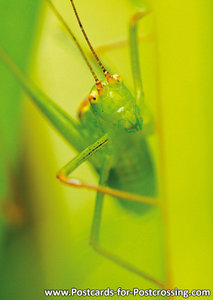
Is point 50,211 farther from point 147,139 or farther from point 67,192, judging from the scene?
point 147,139

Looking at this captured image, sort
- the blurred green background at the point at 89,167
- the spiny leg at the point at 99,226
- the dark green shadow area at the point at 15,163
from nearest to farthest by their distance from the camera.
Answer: the blurred green background at the point at 89,167 → the spiny leg at the point at 99,226 → the dark green shadow area at the point at 15,163

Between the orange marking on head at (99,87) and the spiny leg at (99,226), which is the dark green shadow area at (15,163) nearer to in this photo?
the spiny leg at (99,226)

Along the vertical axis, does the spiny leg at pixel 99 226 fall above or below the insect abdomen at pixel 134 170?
below

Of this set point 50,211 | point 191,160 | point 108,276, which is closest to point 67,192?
point 50,211

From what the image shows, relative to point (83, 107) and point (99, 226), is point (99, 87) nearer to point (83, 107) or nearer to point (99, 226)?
point (83, 107)

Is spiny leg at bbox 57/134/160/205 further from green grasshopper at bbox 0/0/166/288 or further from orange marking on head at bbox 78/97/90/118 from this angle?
orange marking on head at bbox 78/97/90/118

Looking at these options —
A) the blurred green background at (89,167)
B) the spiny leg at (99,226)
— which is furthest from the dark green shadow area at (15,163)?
the spiny leg at (99,226)

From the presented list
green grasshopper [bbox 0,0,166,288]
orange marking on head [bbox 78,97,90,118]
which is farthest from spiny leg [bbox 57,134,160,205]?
orange marking on head [bbox 78,97,90,118]
